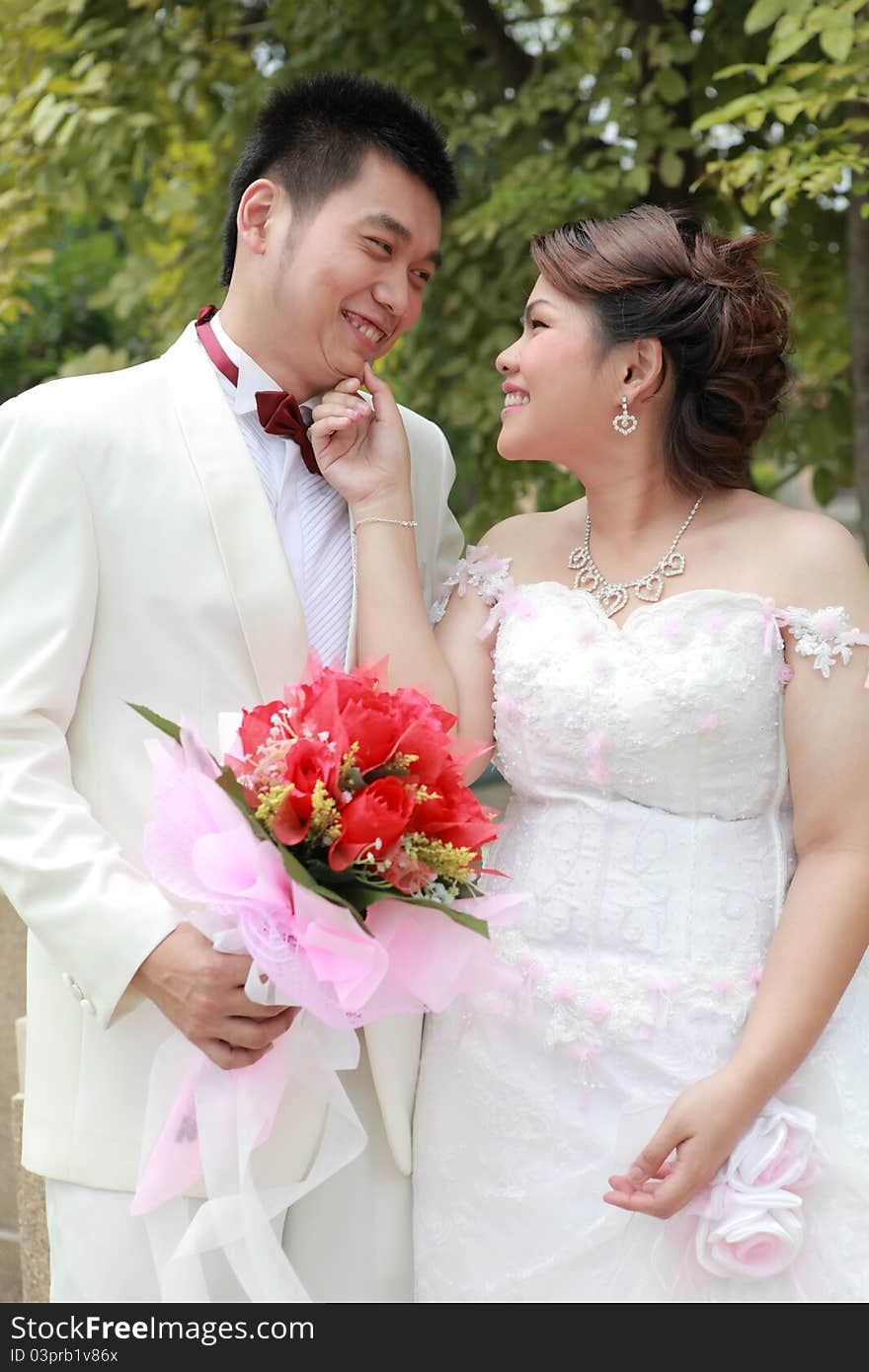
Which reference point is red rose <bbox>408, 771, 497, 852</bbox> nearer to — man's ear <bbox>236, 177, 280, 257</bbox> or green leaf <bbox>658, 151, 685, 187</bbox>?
man's ear <bbox>236, 177, 280, 257</bbox>

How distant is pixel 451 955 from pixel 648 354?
48.9 inches

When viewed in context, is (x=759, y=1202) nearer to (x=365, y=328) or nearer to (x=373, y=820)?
(x=373, y=820)

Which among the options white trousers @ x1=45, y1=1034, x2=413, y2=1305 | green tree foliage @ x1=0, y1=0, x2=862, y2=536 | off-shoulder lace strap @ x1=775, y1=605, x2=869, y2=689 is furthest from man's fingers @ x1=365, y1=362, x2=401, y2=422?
green tree foliage @ x1=0, y1=0, x2=862, y2=536

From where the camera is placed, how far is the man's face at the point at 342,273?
2.65m

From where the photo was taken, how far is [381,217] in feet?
8.77

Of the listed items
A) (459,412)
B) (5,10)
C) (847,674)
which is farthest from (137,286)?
(847,674)

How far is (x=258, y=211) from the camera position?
9.11 ft

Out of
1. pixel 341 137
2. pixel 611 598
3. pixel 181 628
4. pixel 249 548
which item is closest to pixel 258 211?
pixel 341 137

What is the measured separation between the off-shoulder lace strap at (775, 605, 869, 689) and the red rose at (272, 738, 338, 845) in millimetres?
967

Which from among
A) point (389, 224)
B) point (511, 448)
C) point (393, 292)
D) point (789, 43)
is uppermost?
point (789, 43)

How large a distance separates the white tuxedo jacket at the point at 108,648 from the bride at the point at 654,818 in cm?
25

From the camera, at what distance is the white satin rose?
2.32m

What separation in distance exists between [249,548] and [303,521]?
24 centimetres

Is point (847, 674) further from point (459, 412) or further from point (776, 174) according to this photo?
point (459, 412)
